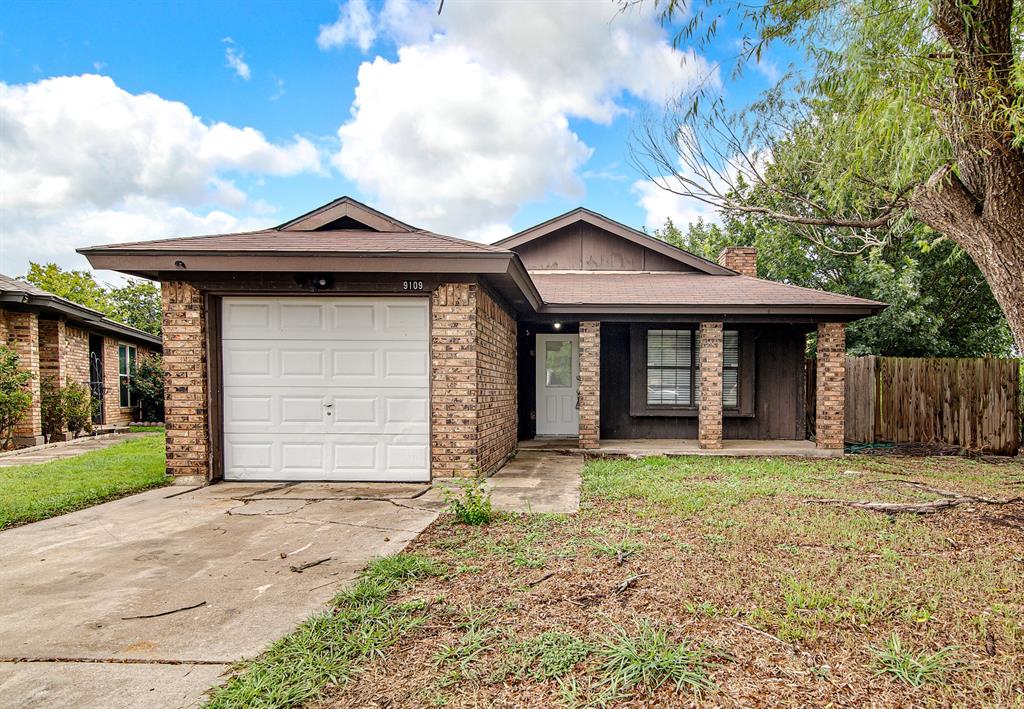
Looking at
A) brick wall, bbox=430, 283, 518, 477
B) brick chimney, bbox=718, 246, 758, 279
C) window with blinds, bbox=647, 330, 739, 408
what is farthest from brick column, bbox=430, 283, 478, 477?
brick chimney, bbox=718, 246, 758, 279

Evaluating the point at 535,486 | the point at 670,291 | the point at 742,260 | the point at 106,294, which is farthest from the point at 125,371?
the point at 106,294

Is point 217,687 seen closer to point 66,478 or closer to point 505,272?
point 505,272

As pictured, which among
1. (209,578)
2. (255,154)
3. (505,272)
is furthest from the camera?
(255,154)

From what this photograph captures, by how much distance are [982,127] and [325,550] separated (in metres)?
5.91

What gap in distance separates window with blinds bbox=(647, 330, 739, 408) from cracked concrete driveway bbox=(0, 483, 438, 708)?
6.37 metres

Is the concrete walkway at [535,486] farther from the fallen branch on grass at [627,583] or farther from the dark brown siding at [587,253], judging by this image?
the dark brown siding at [587,253]

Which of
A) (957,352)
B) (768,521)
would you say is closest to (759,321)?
(768,521)

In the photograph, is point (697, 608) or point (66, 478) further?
point (66, 478)

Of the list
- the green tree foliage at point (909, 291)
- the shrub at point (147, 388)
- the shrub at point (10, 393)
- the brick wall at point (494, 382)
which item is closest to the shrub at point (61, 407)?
the shrub at point (10, 393)

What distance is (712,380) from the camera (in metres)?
9.35

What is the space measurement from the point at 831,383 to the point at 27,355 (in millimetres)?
15424

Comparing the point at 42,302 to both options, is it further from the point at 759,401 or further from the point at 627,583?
the point at 759,401

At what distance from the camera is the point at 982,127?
4.01 meters

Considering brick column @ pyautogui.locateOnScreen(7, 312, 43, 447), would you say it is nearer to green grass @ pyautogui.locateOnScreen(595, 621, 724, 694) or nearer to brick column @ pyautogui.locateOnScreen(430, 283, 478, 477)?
brick column @ pyautogui.locateOnScreen(430, 283, 478, 477)
